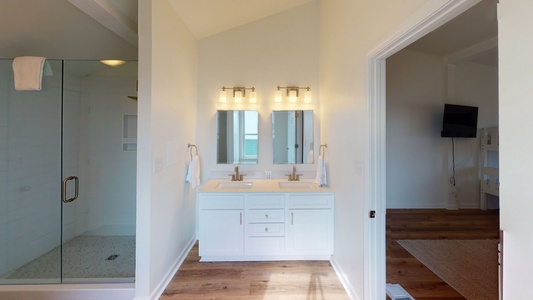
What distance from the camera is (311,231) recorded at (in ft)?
8.94

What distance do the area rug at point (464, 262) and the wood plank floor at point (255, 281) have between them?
1.13 m

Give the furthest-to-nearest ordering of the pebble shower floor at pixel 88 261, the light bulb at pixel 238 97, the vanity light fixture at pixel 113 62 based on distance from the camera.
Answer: the light bulb at pixel 238 97 < the vanity light fixture at pixel 113 62 < the pebble shower floor at pixel 88 261

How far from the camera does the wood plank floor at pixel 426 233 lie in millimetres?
2241

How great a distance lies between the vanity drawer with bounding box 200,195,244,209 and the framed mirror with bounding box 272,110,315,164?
34.9 inches

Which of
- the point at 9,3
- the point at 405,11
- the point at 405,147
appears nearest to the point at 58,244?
the point at 9,3

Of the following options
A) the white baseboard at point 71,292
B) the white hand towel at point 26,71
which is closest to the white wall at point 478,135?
the white baseboard at point 71,292

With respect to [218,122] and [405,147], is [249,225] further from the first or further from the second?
[405,147]

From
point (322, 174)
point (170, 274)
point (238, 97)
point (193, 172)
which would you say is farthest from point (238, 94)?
point (170, 274)

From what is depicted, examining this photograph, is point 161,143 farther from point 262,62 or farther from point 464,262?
point 464,262

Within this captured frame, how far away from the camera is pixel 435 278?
2.39m

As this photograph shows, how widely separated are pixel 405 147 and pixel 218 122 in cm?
356

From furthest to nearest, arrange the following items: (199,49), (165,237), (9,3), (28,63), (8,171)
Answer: (199,49) → (8,171) → (165,237) → (28,63) → (9,3)

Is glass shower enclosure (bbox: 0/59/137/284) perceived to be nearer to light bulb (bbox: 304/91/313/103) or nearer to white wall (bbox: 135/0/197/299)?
white wall (bbox: 135/0/197/299)

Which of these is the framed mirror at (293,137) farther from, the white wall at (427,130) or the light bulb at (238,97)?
the white wall at (427,130)
